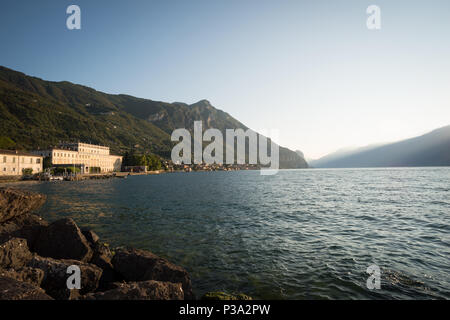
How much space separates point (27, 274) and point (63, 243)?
438cm

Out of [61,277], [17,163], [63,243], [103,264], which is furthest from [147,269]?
[17,163]

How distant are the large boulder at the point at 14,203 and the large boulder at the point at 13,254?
506cm

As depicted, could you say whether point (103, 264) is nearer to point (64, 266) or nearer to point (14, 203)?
point (64, 266)

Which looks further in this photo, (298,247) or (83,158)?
(83,158)

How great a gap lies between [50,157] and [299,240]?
14554cm

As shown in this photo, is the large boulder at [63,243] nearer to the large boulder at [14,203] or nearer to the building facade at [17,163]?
the large boulder at [14,203]

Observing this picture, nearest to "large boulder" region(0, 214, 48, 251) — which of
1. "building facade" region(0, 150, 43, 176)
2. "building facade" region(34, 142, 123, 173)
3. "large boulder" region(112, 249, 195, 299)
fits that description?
"large boulder" region(112, 249, 195, 299)

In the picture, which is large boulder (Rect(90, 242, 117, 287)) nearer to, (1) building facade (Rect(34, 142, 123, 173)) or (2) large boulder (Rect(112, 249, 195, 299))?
(2) large boulder (Rect(112, 249, 195, 299))

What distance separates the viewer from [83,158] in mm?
150500

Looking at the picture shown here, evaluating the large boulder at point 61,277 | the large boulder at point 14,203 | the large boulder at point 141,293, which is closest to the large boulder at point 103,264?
the large boulder at point 61,277

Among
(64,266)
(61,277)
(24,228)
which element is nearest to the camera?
(61,277)
